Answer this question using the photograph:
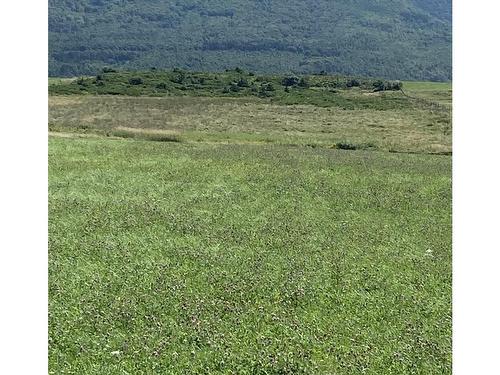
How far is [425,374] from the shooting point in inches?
412

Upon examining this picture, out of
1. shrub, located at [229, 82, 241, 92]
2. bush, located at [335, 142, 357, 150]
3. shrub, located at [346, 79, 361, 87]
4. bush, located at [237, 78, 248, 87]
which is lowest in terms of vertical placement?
bush, located at [335, 142, 357, 150]

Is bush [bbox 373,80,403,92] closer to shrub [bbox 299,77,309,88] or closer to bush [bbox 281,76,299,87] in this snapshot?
shrub [bbox 299,77,309,88]

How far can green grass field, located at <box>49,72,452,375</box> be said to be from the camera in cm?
1094

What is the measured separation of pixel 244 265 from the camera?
1616 cm

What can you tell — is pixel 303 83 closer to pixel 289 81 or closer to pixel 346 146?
pixel 289 81

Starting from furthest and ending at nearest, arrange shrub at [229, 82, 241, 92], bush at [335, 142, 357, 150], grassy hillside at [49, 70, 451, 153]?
shrub at [229, 82, 241, 92], grassy hillside at [49, 70, 451, 153], bush at [335, 142, 357, 150]

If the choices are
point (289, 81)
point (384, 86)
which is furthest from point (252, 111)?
point (384, 86)

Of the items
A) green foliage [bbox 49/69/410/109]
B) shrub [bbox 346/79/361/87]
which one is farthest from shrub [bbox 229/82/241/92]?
shrub [bbox 346/79/361/87]
